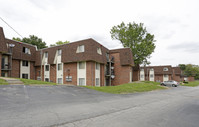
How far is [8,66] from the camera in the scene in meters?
20.4

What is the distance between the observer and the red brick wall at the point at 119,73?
79.5ft

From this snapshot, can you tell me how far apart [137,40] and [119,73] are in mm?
9837

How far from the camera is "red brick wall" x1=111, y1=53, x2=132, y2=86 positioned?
2423 cm

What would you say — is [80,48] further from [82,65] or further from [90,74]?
[90,74]

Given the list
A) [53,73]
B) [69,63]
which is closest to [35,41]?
[53,73]

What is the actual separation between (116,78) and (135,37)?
36.7 ft

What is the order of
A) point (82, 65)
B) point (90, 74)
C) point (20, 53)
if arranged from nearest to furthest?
point (90, 74), point (82, 65), point (20, 53)

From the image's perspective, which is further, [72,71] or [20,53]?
[20,53]

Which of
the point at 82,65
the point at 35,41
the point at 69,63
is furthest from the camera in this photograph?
the point at 35,41

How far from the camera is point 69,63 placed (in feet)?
71.7

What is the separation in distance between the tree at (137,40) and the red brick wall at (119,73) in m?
5.34

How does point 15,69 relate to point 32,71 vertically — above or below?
above

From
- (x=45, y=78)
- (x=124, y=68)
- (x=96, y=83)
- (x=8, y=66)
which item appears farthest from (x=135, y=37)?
(x=8, y=66)

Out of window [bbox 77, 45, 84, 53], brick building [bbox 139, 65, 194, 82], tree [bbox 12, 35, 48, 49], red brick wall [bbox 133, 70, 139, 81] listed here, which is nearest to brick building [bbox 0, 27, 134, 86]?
window [bbox 77, 45, 84, 53]
